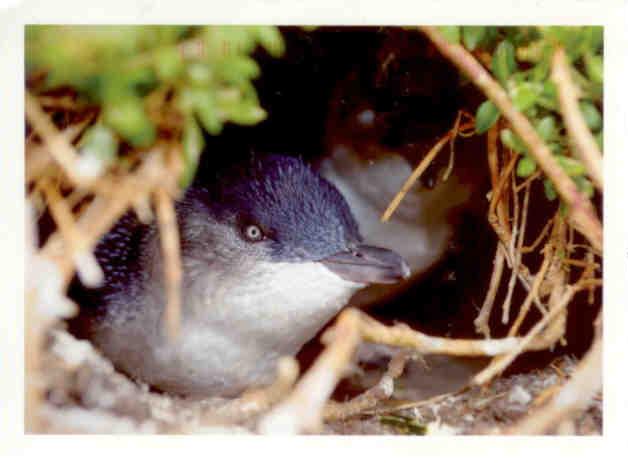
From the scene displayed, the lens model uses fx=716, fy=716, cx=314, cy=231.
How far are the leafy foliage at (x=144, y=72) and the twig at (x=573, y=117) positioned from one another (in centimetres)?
45

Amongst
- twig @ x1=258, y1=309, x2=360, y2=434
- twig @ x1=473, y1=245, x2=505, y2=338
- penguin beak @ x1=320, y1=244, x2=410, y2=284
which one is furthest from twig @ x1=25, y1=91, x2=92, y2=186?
twig @ x1=473, y1=245, x2=505, y2=338

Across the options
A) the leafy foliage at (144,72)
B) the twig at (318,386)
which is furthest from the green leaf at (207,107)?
the twig at (318,386)

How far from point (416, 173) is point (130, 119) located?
801mm

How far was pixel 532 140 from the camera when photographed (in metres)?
1.09

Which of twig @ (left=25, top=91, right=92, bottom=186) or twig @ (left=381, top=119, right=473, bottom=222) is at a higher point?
twig @ (left=381, top=119, right=473, bottom=222)

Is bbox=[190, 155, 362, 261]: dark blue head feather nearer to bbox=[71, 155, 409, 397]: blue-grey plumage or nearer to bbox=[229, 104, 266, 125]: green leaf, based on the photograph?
bbox=[71, 155, 409, 397]: blue-grey plumage

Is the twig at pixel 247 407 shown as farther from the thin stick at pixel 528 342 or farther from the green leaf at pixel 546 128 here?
the green leaf at pixel 546 128

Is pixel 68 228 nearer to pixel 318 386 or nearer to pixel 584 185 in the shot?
pixel 318 386

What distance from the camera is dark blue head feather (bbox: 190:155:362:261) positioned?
139 cm

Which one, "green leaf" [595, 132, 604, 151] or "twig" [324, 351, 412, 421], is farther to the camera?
"twig" [324, 351, 412, 421]

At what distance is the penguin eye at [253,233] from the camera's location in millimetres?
1409

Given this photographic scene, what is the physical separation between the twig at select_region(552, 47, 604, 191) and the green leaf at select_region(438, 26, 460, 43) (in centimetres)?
15

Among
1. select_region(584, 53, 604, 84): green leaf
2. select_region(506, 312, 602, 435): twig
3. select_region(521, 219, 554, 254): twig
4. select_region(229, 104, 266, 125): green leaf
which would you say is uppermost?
select_region(584, 53, 604, 84): green leaf
